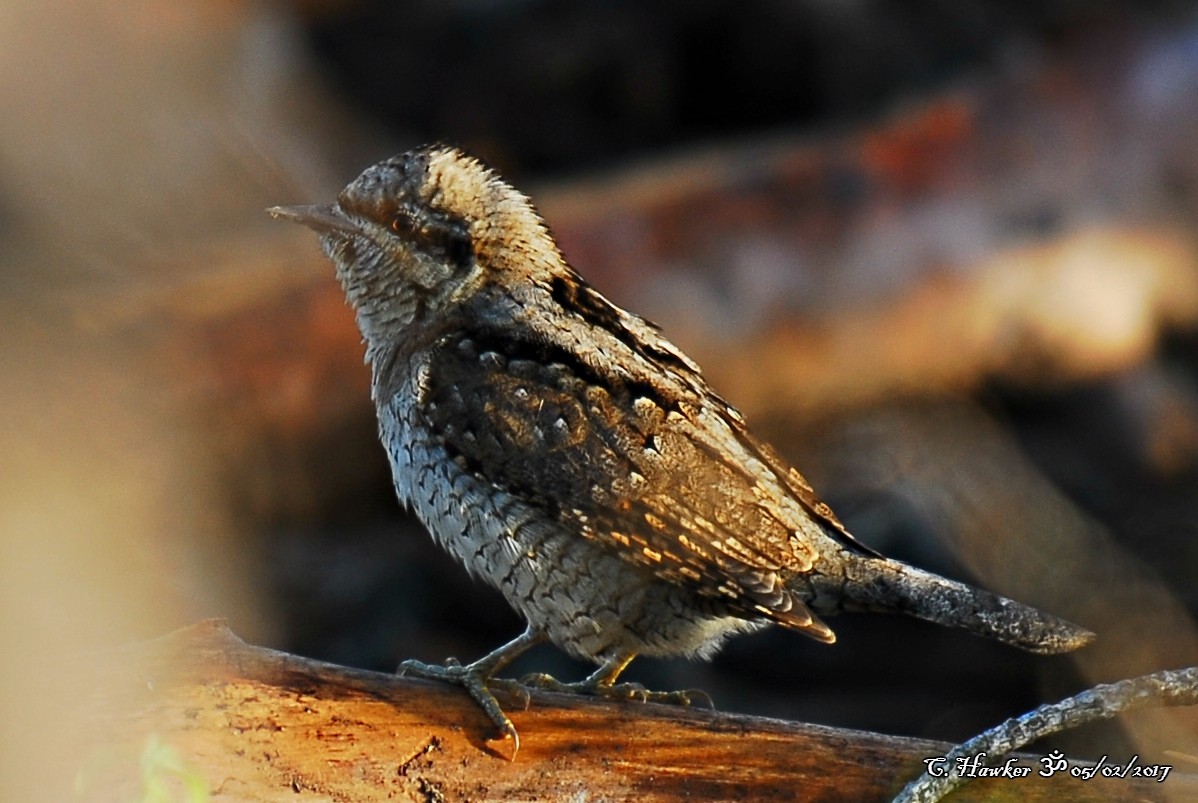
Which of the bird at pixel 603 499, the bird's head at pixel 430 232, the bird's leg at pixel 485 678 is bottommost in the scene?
the bird's leg at pixel 485 678

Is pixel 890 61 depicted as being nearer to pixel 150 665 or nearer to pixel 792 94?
pixel 792 94

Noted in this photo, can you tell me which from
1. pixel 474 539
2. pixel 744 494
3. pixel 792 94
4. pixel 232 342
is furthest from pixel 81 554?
pixel 792 94

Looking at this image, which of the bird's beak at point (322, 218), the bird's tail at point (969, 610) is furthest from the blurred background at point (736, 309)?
the bird's tail at point (969, 610)

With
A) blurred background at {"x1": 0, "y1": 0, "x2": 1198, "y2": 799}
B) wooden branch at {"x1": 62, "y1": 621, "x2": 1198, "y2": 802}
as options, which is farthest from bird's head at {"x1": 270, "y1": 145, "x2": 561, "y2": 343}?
blurred background at {"x1": 0, "y1": 0, "x2": 1198, "y2": 799}

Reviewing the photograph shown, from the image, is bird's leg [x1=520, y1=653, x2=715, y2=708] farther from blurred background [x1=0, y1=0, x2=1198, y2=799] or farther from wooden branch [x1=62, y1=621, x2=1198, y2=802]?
blurred background [x1=0, y1=0, x2=1198, y2=799]

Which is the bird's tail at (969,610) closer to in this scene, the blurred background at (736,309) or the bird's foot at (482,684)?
the bird's foot at (482,684)

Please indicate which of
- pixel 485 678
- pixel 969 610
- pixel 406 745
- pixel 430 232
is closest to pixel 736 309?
pixel 430 232
